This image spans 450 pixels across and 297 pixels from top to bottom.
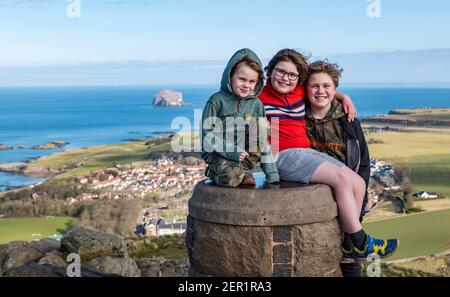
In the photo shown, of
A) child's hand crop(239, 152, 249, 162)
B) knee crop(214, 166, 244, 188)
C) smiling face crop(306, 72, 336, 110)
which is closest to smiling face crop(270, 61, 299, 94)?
smiling face crop(306, 72, 336, 110)

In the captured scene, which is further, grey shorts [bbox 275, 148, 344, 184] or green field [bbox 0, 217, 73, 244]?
green field [bbox 0, 217, 73, 244]

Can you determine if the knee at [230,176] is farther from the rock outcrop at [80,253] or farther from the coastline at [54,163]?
the coastline at [54,163]

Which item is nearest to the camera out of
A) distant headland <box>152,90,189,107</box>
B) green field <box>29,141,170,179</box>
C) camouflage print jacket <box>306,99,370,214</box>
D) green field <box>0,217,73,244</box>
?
camouflage print jacket <box>306,99,370,214</box>

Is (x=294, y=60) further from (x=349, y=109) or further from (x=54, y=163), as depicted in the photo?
(x=54, y=163)

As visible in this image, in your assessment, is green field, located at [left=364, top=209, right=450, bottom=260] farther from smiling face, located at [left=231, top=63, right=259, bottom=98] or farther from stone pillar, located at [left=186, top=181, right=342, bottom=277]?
smiling face, located at [left=231, top=63, right=259, bottom=98]

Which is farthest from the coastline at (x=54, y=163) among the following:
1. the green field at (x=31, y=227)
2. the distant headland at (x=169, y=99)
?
the distant headland at (x=169, y=99)

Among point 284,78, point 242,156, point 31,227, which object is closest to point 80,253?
point 242,156

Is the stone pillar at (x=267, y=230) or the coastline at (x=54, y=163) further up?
the stone pillar at (x=267, y=230)
